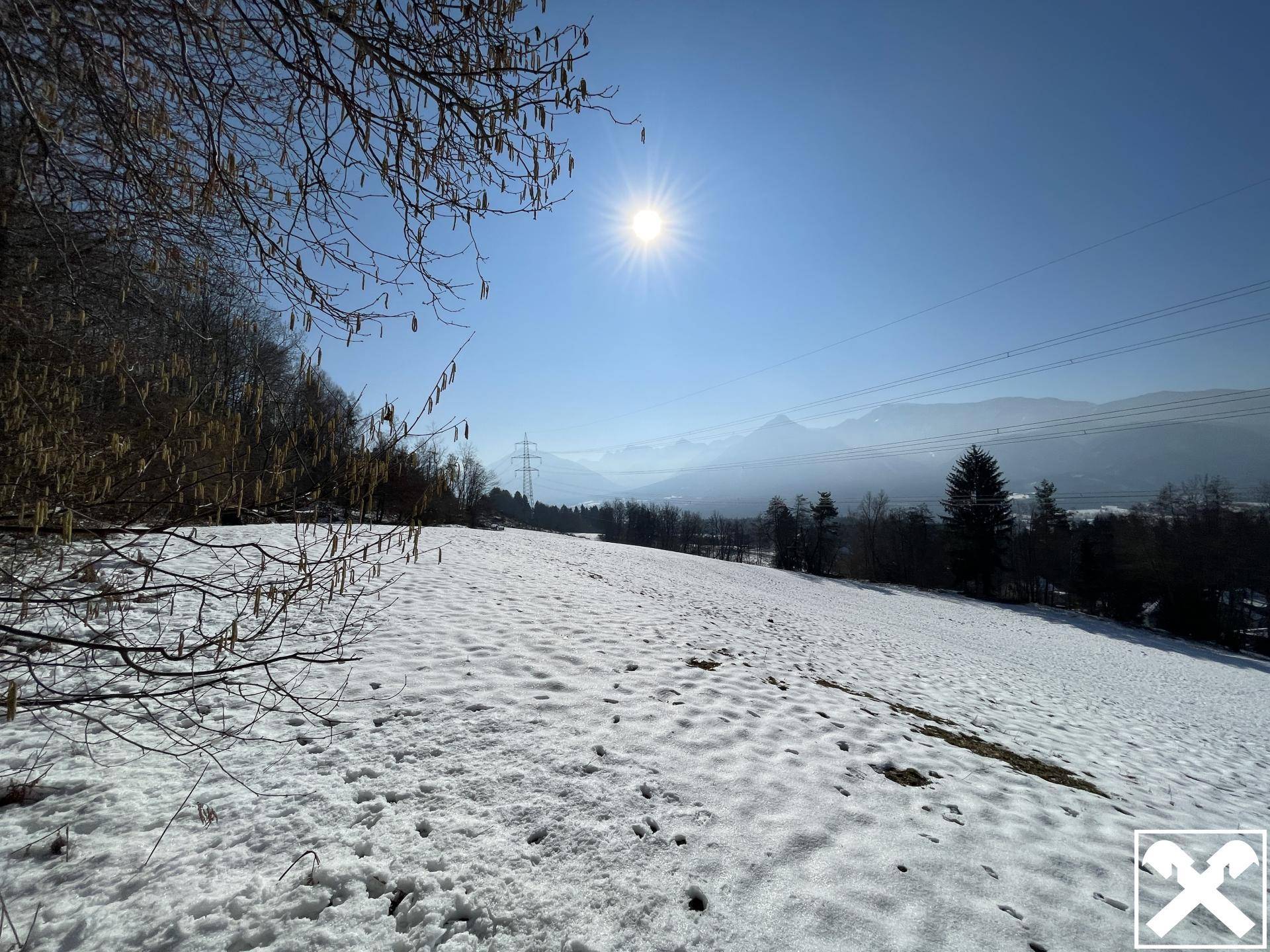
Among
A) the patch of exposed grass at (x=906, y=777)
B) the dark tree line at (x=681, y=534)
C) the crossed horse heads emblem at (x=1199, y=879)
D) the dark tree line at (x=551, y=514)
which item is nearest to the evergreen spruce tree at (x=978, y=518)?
the dark tree line at (x=681, y=534)

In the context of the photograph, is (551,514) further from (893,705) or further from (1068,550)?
(893,705)

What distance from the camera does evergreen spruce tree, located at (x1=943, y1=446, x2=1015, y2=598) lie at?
3475 cm

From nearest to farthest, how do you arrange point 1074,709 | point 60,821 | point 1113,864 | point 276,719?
point 60,821 → point 1113,864 → point 276,719 → point 1074,709

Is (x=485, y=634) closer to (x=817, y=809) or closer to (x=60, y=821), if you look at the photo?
(x=60, y=821)

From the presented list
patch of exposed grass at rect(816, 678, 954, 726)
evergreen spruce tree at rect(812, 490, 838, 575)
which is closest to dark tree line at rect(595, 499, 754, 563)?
evergreen spruce tree at rect(812, 490, 838, 575)

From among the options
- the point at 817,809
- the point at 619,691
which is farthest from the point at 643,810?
the point at 619,691

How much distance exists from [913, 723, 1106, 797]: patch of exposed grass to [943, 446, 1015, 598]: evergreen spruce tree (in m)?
34.1

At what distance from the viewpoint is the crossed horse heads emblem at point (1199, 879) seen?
2.90 meters

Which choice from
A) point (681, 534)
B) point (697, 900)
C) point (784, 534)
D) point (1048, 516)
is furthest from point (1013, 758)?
point (681, 534)

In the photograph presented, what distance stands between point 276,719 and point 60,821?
1.27 metres

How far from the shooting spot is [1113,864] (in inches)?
128

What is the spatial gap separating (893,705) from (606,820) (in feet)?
16.2

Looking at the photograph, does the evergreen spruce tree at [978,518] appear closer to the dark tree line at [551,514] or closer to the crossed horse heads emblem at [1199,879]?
the crossed horse heads emblem at [1199,879]

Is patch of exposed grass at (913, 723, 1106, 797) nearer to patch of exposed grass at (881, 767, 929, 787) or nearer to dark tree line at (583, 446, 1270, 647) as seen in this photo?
patch of exposed grass at (881, 767, 929, 787)
